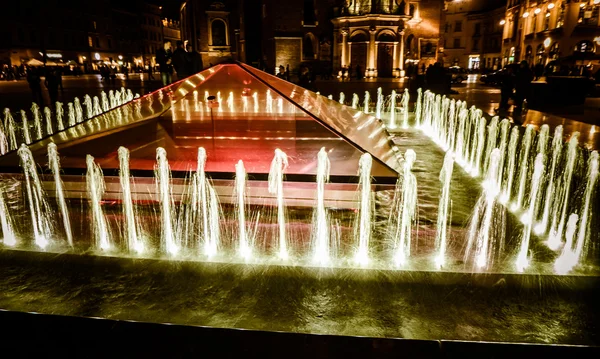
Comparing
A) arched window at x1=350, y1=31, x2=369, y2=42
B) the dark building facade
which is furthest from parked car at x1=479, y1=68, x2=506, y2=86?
the dark building facade

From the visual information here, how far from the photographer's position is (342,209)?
514 cm

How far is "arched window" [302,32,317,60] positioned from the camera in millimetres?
35406

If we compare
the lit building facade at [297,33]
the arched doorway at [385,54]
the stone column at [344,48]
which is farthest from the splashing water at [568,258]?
the lit building facade at [297,33]

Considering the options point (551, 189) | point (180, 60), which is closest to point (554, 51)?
point (180, 60)

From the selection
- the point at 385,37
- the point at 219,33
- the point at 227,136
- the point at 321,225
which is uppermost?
the point at 219,33

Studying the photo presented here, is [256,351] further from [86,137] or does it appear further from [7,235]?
[86,137]

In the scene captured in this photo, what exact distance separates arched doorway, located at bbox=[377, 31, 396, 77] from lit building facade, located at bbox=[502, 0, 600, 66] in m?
11.2

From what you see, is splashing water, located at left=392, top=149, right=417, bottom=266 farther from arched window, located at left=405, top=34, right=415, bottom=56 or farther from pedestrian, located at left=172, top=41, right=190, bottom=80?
arched window, located at left=405, top=34, right=415, bottom=56

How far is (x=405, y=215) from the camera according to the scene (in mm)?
4715

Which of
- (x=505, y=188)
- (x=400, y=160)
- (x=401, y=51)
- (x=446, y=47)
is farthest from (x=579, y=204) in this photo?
(x=446, y=47)

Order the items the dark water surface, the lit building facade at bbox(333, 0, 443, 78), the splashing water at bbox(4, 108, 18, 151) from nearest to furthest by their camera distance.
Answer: the dark water surface, the splashing water at bbox(4, 108, 18, 151), the lit building facade at bbox(333, 0, 443, 78)

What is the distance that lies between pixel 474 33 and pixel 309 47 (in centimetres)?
3998

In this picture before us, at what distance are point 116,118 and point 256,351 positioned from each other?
18.5 feet

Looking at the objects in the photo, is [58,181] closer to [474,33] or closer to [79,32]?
[79,32]
